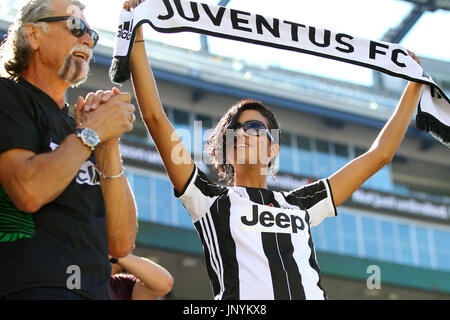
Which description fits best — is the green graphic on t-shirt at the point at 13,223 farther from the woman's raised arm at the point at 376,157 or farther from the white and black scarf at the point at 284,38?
the woman's raised arm at the point at 376,157

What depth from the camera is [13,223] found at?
2.73m

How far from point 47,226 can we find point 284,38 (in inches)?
78.1

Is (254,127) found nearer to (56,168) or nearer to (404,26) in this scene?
(56,168)

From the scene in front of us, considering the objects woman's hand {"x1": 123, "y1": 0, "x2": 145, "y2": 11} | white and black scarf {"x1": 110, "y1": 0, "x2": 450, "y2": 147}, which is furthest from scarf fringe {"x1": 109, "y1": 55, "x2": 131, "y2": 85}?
woman's hand {"x1": 123, "y1": 0, "x2": 145, "y2": 11}

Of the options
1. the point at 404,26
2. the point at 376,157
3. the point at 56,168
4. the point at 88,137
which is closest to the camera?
the point at 56,168

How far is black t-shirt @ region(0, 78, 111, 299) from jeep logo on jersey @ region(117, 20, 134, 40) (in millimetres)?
642

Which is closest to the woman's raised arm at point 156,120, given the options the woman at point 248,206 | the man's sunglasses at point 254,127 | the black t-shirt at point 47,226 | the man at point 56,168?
the woman at point 248,206

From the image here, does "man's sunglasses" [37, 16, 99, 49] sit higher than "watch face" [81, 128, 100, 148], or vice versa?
"man's sunglasses" [37, 16, 99, 49]

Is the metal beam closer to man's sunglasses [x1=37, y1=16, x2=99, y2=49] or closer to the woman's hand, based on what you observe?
the woman's hand

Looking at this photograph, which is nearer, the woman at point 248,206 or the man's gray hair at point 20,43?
the man's gray hair at point 20,43

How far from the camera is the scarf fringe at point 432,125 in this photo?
4441 millimetres

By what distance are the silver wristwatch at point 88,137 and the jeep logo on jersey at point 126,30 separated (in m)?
0.81

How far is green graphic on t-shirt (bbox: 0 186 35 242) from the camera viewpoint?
2.70 m

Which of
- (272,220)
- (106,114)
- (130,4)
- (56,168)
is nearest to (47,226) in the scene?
(56,168)
